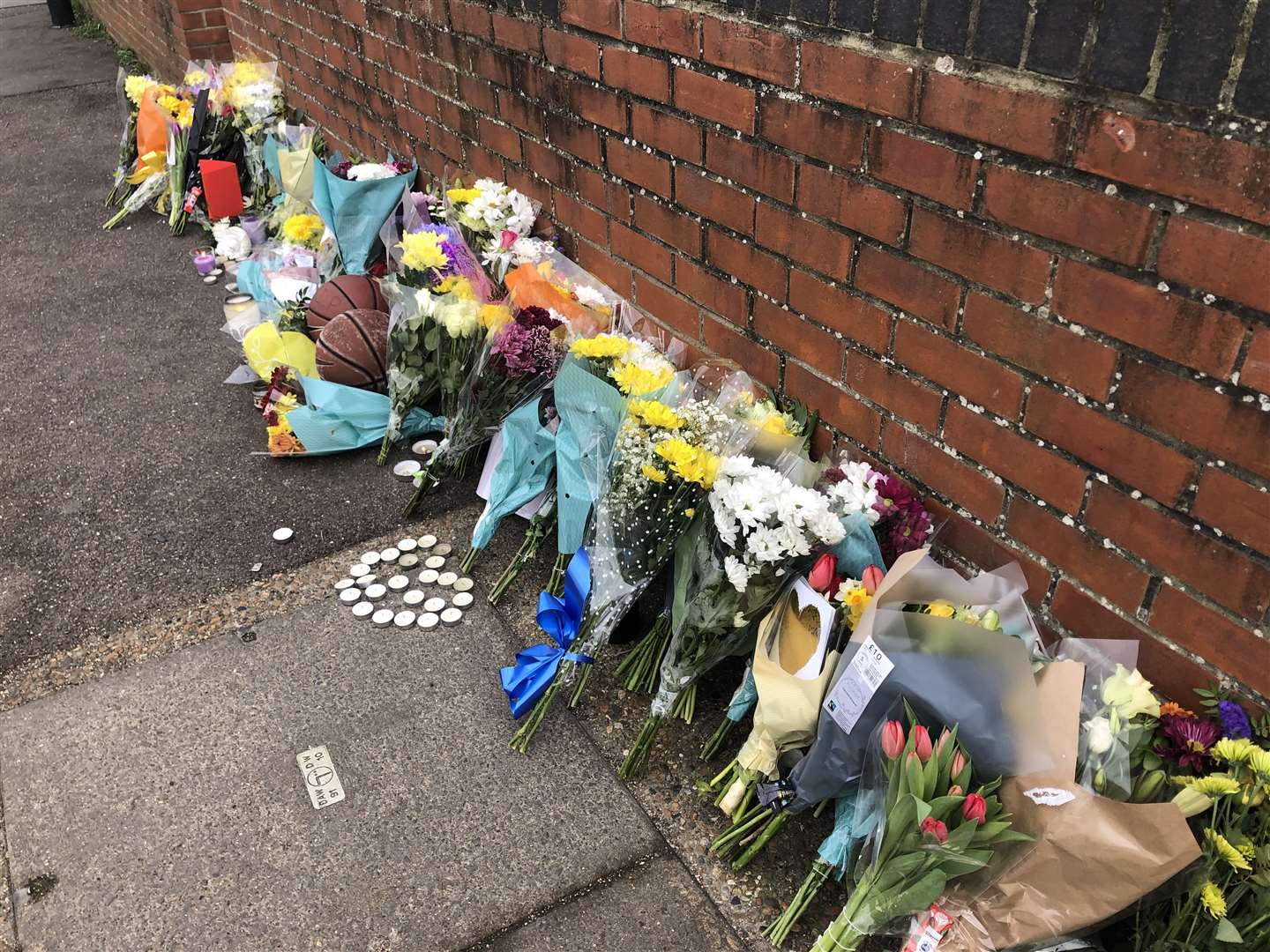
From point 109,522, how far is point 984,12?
2854mm

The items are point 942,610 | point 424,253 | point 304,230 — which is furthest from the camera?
point 304,230

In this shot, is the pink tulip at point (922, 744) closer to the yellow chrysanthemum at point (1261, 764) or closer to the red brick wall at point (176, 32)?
the yellow chrysanthemum at point (1261, 764)

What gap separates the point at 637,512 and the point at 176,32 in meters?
6.34

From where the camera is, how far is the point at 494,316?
303cm

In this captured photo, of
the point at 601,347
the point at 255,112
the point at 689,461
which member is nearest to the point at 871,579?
the point at 689,461

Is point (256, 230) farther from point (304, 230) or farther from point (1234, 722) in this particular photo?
point (1234, 722)

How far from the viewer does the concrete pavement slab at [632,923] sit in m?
1.93

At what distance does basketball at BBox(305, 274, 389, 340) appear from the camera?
381 cm

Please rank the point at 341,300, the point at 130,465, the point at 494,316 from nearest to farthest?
the point at 494,316
the point at 130,465
the point at 341,300

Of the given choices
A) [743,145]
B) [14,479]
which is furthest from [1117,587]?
[14,479]

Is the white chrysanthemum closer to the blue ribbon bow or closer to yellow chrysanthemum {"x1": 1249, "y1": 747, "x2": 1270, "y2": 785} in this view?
the blue ribbon bow

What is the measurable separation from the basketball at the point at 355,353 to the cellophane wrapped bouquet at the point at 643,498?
146 cm

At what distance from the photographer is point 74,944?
1.95m

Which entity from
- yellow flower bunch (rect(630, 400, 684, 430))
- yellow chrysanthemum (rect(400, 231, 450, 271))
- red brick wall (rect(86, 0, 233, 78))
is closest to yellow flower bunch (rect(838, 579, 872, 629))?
yellow flower bunch (rect(630, 400, 684, 430))
